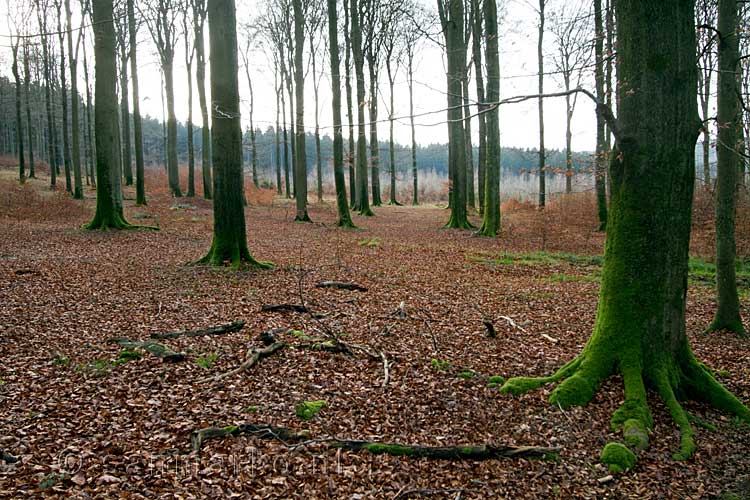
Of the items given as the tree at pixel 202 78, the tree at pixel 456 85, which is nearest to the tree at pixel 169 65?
the tree at pixel 202 78

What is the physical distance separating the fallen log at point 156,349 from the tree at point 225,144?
402 cm

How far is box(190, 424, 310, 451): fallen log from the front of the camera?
3648 mm

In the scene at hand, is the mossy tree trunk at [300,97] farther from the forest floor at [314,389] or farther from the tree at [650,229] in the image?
the tree at [650,229]

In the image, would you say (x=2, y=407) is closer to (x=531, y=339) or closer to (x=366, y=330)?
(x=366, y=330)

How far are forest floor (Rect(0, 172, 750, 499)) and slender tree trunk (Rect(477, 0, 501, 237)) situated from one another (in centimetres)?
677

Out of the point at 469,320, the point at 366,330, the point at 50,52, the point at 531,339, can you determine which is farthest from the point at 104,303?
the point at 50,52

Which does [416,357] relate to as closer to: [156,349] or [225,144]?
[156,349]

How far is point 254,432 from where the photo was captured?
374 cm

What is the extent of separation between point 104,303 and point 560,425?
19.7ft

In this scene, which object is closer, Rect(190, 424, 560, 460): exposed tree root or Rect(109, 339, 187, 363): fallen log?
Rect(190, 424, 560, 460): exposed tree root

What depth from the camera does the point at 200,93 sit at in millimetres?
24812

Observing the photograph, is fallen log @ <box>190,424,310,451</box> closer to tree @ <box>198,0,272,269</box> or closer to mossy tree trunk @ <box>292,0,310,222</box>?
tree @ <box>198,0,272,269</box>

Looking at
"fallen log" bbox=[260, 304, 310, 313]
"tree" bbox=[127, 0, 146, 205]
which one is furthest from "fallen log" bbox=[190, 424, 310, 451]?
"tree" bbox=[127, 0, 146, 205]

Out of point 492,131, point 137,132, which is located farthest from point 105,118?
point 492,131
